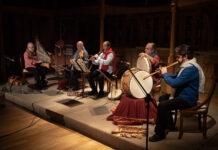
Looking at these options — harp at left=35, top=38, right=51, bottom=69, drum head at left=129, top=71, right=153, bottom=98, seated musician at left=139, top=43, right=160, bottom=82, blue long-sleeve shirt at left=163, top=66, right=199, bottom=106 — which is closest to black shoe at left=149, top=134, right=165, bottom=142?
blue long-sleeve shirt at left=163, top=66, right=199, bottom=106

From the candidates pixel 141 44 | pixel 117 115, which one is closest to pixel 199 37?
pixel 141 44

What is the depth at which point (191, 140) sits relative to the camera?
335cm

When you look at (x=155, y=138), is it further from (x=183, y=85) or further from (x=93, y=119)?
(x=93, y=119)

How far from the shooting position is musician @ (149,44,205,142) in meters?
3.14

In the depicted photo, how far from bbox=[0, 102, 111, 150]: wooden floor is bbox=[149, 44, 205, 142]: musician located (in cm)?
98

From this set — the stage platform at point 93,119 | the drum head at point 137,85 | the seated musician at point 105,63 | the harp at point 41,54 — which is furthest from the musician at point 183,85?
the harp at point 41,54

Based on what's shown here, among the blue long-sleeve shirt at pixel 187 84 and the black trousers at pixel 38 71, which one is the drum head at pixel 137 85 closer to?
the blue long-sleeve shirt at pixel 187 84

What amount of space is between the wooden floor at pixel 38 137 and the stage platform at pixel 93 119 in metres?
0.18

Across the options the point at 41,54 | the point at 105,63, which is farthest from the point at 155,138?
the point at 41,54

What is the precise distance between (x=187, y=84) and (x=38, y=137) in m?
2.60

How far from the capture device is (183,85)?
128 inches

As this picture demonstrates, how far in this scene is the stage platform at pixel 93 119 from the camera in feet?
10.8

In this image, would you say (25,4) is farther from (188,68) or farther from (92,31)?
(188,68)

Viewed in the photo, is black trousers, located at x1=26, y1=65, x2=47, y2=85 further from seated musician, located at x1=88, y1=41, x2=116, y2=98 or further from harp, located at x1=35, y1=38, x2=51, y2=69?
seated musician, located at x1=88, y1=41, x2=116, y2=98
